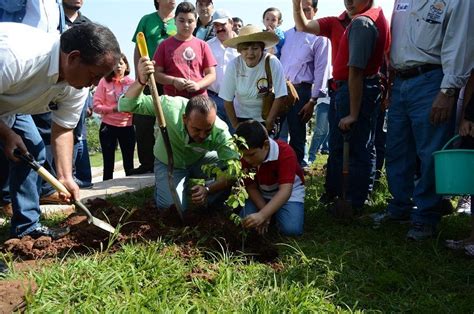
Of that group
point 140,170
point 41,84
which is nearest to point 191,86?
point 140,170

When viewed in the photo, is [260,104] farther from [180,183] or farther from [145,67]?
[145,67]

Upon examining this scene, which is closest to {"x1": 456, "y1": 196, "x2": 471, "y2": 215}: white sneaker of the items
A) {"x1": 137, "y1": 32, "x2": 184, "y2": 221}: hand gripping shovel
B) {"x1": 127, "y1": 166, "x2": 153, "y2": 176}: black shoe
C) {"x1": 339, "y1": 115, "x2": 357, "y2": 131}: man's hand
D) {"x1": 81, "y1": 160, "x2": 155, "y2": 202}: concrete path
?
{"x1": 339, "y1": 115, "x2": 357, "y2": 131}: man's hand

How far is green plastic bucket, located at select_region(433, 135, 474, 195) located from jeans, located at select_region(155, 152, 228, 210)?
184 cm

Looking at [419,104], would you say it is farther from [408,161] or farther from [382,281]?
[382,281]

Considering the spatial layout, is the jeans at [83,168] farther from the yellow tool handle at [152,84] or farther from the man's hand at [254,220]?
the man's hand at [254,220]

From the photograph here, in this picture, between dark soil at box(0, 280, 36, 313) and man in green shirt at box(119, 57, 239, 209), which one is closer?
dark soil at box(0, 280, 36, 313)

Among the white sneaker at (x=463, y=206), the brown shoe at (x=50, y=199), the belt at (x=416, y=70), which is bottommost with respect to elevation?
the white sneaker at (x=463, y=206)

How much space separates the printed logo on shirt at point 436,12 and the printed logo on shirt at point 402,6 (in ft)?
0.92

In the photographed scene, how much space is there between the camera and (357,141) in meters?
4.88

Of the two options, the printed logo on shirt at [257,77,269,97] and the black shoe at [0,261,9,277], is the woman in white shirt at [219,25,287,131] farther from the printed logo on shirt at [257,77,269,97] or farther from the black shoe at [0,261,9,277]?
the black shoe at [0,261,9,277]

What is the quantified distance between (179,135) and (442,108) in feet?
6.74

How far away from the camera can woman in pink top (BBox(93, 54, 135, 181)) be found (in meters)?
7.12

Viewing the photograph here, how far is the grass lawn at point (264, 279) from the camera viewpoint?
287 centimetres

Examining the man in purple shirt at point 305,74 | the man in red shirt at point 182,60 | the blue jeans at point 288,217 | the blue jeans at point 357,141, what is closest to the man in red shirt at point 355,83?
the blue jeans at point 357,141
